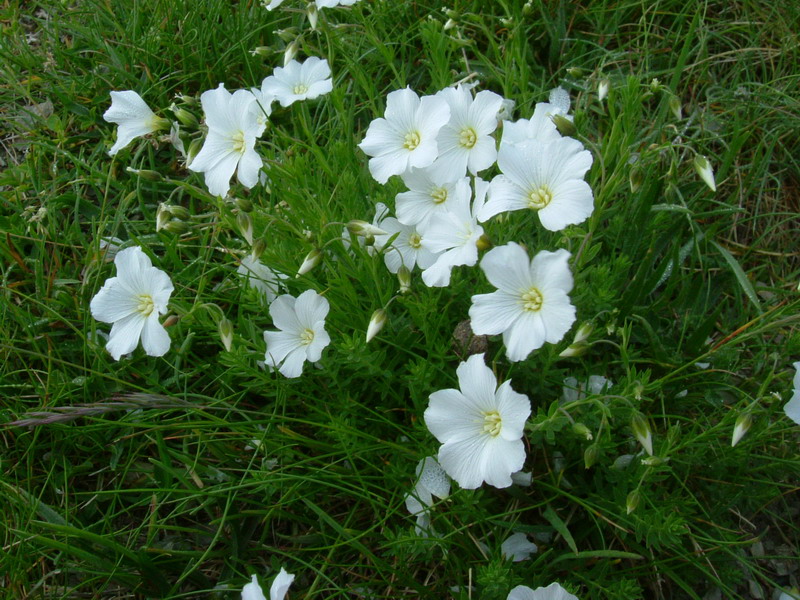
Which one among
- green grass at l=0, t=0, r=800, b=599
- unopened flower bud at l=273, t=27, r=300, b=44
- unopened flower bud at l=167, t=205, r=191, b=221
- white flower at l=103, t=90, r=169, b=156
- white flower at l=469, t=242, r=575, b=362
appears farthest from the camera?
unopened flower bud at l=273, t=27, r=300, b=44

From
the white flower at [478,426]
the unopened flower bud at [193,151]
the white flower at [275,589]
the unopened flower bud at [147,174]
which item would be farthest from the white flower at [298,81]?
the white flower at [275,589]

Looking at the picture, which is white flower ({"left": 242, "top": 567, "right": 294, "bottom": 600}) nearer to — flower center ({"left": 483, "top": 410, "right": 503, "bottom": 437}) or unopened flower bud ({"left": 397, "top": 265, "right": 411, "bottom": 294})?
flower center ({"left": 483, "top": 410, "right": 503, "bottom": 437})

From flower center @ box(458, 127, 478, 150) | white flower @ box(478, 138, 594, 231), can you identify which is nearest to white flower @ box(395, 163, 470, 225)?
flower center @ box(458, 127, 478, 150)

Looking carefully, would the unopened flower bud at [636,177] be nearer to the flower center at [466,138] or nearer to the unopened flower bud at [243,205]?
the flower center at [466,138]

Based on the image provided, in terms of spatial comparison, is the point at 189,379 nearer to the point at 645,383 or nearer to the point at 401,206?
the point at 401,206

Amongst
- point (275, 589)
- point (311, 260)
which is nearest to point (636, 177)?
point (311, 260)

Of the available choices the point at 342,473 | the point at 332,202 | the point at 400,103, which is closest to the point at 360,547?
the point at 342,473
